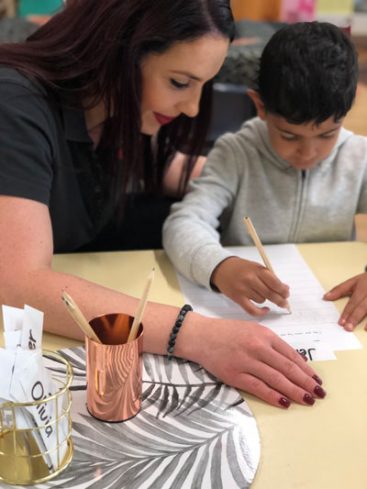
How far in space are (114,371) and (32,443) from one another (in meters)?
0.12

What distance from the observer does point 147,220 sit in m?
1.52

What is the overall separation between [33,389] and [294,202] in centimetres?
80

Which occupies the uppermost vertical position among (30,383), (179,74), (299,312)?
(179,74)

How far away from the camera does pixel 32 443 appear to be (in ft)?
2.07

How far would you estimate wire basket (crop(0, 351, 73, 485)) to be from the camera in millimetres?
613

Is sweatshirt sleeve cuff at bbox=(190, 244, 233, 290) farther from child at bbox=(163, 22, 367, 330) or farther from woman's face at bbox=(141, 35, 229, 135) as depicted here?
woman's face at bbox=(141, 35, 229, 135)

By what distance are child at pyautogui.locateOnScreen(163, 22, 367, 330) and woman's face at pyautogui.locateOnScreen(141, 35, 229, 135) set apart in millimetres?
129

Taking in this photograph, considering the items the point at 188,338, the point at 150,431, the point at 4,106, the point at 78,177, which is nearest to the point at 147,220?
the point at 78,177

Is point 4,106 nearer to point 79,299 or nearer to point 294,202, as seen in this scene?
point 79,299

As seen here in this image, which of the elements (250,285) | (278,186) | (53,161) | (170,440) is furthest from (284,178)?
(170,440)

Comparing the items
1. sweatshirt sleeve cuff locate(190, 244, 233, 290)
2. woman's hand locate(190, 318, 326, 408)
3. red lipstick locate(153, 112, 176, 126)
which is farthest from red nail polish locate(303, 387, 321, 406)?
red lipstick locate(153, 112, 176, 126)

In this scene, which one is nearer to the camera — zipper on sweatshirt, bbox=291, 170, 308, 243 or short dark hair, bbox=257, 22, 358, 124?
short dark hair, bbox=257, 22, 358, 124

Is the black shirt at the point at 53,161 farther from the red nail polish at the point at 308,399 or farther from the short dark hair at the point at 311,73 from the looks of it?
the red nail polish at the point at 308,399

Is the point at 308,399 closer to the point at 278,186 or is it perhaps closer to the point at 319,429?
the point at 319,429
